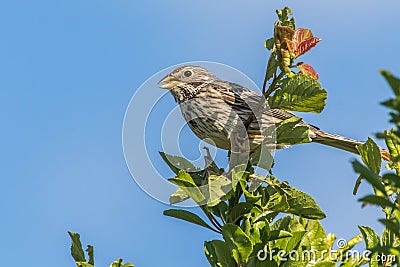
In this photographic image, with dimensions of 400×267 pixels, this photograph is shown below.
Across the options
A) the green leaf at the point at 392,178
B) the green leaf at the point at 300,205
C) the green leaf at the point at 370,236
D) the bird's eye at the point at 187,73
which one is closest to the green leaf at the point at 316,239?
the green leaf at the point at 300,205

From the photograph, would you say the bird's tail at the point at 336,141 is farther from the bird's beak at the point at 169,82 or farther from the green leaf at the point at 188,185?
the green leaf at the point at 188,185

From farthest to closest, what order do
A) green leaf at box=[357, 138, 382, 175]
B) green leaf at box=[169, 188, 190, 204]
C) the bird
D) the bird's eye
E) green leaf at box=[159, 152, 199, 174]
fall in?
the bird's eye
the bird
green leaf at box=[159, 152, 199, 174]
green leaf at box=[169, 188, 190, 204]
green leaf at box=[357, 138, 382, 175]

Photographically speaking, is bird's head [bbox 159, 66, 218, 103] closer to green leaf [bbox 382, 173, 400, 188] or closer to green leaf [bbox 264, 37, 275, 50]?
green leaf [bbox 264, 37, 275, 50]

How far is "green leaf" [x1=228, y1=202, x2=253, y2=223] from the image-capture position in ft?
10.5

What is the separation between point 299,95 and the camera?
3.29m

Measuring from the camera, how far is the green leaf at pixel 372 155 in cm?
307

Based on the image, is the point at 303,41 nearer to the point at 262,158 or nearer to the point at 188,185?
the point at 262,158

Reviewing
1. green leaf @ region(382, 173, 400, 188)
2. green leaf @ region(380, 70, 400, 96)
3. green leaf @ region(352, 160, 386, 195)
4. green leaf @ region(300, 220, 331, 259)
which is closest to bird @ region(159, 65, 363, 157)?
green leaf @ region(300, 220, 331, 259)

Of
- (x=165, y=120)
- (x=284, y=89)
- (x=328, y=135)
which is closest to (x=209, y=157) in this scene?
(x=165, y=120)

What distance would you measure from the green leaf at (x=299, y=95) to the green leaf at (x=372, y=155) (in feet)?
1.26

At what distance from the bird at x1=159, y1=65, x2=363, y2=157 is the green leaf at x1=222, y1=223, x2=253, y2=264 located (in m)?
1.03

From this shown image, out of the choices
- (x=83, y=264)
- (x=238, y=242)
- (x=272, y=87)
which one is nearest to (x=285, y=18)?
(x=272, y=87)

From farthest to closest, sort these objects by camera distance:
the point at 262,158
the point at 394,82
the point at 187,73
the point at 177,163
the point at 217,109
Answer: the point at 187,73, the point at 217,109, the point at 177,163, the point at 262,158, the point at 394,82

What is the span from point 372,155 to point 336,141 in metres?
2.84
